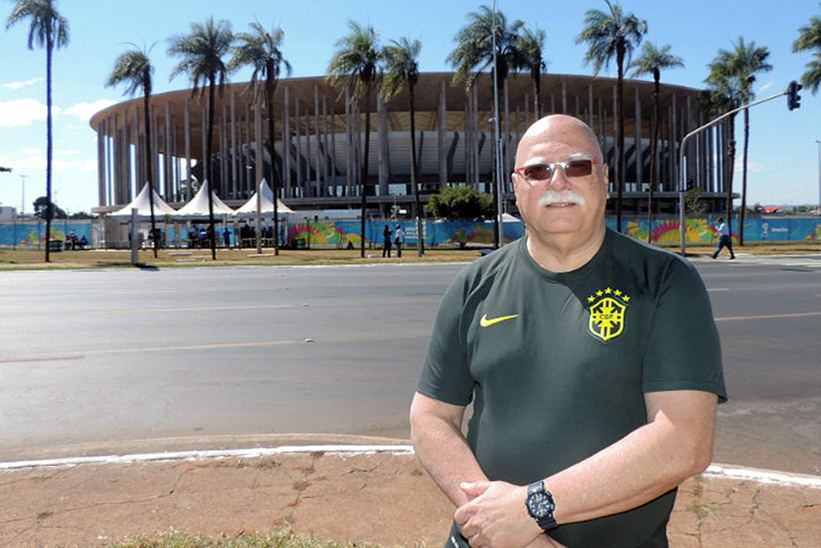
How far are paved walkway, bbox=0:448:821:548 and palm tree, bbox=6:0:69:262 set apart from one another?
32232 mm

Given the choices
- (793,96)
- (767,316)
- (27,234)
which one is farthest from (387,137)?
(767,316)

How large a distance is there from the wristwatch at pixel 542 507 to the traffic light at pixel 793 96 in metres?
26.9

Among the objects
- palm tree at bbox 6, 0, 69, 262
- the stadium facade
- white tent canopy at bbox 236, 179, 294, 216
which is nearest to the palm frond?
palm tree at bbox 6, 0, 69, 262

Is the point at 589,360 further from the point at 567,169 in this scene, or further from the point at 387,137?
the point at 387,137

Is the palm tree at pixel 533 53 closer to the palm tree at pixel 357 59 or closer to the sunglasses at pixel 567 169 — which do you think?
the palm tree at pixel 357 59

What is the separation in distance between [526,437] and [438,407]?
34 centimetres

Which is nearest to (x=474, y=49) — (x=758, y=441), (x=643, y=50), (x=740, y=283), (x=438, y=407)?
(x=643, y=50)

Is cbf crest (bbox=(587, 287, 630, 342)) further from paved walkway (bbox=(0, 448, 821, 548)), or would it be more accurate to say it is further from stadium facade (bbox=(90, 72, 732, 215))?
stadium facade (bbox=(90, 72, 732, 215))

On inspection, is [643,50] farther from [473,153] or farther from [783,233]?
[473,153]

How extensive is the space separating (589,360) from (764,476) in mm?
3113

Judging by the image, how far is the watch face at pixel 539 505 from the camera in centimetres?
175

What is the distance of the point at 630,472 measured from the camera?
1737 mm

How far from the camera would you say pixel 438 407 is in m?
2.13

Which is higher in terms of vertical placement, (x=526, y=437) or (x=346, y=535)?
(x=526, y=437)
